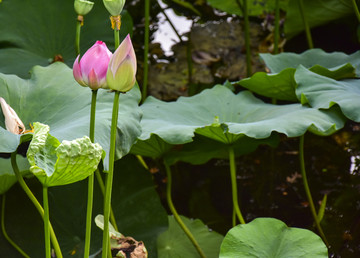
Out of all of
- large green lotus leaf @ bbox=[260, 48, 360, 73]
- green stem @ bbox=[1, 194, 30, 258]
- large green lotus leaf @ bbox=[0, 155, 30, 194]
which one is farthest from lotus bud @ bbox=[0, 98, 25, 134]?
large green lotus leaf @ bbox=[260, 48, 360, 73]

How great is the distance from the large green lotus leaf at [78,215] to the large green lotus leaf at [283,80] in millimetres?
439

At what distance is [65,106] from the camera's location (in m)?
1.08

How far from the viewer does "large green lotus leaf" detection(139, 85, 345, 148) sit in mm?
1093

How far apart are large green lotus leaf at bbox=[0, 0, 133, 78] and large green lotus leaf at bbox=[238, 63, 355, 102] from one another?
1.68ft

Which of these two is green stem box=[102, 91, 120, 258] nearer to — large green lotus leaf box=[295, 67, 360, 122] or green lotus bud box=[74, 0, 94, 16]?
green lotus bud box=[74, 0, 94, 16]

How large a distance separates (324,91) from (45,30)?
3.05 feet

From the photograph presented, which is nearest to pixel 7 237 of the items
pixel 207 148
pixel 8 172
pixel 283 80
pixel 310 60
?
pixel 8 172

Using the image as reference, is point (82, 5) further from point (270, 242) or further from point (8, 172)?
point (270, 242)

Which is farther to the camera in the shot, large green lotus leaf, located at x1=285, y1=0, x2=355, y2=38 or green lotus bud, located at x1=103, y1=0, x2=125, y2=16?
large green lotus leaf, located at x1=285, y1=0, x2=355, y2=38

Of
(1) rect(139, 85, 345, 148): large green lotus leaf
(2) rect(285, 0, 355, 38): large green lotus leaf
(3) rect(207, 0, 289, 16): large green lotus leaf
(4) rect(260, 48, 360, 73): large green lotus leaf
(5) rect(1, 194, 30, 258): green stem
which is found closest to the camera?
(1) rect(139, 85, 345, 148): large green lotus leaf

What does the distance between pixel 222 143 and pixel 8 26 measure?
2.71 ft

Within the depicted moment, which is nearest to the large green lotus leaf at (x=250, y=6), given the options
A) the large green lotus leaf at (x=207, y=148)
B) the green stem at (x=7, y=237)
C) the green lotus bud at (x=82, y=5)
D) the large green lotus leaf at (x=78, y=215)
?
the large green lotus leaf at (x=207, y=148)

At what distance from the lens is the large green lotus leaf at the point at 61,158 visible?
66 cm

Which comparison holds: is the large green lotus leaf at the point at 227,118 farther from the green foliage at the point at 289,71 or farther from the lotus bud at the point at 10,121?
the lotus bud at the point at 10,121
